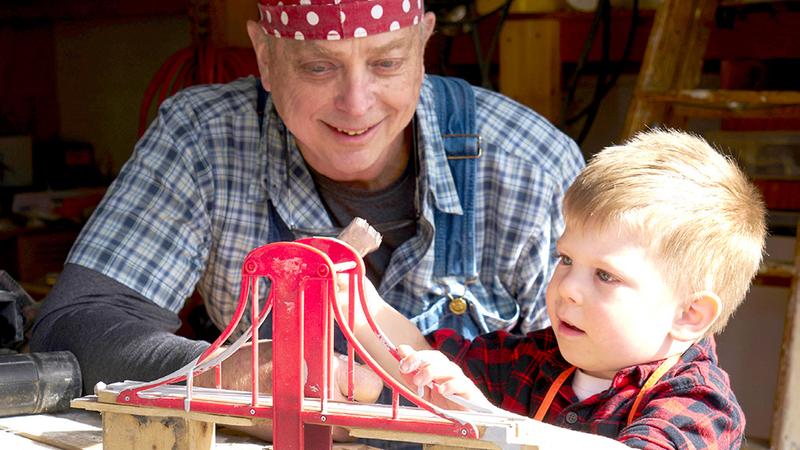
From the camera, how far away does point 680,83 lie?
9.58ft

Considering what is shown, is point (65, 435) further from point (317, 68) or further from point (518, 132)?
point (518, 132)

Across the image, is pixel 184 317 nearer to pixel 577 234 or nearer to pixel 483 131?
pixel 483 131

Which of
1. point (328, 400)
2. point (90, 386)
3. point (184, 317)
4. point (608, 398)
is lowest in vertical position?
point (184, 317)

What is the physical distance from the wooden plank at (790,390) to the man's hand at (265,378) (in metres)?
1.28

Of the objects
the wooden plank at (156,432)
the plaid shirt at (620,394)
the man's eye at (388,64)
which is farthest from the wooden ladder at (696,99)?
the wooden plank at (156,432)

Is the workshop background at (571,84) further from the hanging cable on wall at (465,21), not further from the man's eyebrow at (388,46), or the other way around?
the man's eyebrow at (388,46)

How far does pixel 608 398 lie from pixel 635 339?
0.09m

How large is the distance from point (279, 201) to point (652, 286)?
0.94m

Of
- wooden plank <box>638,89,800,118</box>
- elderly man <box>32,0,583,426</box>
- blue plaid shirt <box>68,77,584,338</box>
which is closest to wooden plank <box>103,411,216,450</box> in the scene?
elderly man <box>32,0,583,426</box>

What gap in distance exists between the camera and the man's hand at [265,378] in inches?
60.9

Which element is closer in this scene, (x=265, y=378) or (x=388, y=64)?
(x=265, y=378)

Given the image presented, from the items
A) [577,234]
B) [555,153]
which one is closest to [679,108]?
[555,153]

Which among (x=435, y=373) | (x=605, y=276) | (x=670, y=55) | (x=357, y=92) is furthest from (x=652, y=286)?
(x=670, y=55)

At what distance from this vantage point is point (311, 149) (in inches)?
85.7
